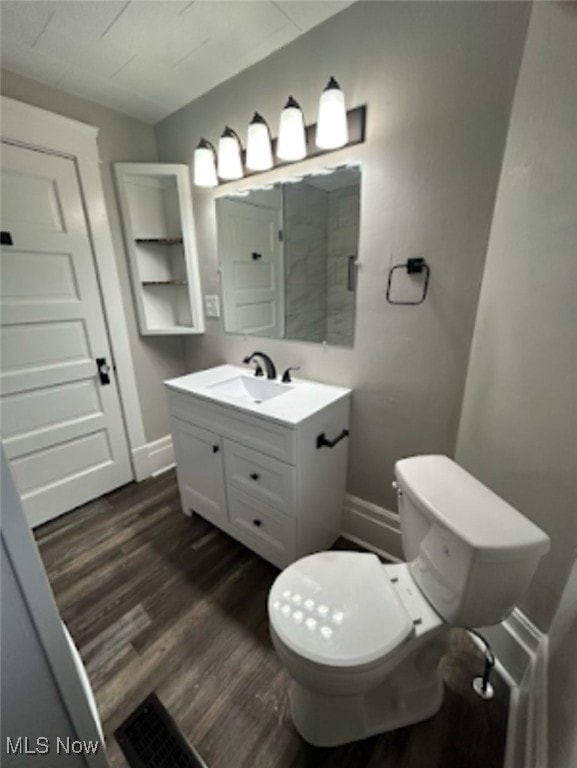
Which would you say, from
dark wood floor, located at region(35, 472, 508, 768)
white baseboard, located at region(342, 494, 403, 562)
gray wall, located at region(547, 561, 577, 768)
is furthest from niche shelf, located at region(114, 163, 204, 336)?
gray wall, located at region(547, 561, 577, 768)

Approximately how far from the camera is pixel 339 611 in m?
0.88

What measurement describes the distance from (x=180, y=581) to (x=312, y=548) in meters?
0.64

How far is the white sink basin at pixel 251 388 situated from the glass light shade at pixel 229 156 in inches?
40.2

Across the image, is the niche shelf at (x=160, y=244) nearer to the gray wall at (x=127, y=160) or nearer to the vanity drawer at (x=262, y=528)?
the gray wall at (x=127, y=160)

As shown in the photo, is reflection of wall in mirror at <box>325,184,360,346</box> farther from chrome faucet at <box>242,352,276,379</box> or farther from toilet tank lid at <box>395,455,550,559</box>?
toilet tank lid at <box>395,455,550,559</box>

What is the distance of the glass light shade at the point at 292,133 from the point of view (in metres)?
1.22

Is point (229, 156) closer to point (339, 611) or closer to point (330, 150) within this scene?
point (330, 150)

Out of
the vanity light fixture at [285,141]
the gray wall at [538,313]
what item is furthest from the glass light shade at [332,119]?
the gray wall at [538,313]

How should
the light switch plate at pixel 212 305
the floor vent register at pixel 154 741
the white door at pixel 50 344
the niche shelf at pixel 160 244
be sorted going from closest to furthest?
the floor vent register at pixel 154 741
the white door at pixel 50 344
the niche shelf at pixel 160 244
the light switch plate at pixel 212 305

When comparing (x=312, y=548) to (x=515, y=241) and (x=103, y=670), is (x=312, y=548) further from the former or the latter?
(x=515, y=241)

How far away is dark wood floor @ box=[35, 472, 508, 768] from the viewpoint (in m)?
0.93

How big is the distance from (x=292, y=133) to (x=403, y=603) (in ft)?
5.63

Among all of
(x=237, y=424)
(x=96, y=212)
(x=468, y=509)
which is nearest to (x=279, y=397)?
(x=237, y=424)

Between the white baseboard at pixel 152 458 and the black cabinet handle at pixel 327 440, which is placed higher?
the black cabinet handle at pixel 327 440
